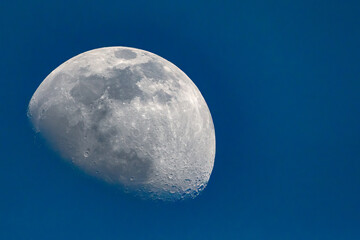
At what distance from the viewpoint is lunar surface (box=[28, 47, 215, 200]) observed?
1680cm

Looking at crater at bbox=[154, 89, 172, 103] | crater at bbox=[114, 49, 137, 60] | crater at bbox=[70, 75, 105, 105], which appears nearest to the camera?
crater at bbox=[70, 75, 105, 105]

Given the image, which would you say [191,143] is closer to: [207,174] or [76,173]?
[207,174]

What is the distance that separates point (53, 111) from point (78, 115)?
48.3 inches

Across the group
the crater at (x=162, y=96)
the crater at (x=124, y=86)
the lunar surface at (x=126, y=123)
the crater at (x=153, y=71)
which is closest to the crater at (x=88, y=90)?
the lunar surface at (x=126, y=123)

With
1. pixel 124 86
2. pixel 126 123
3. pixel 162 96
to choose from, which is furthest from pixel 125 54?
pixel 126 123

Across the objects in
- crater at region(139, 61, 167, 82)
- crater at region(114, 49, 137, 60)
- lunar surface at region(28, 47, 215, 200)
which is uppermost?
crater at region(114, 49, 137, 60)

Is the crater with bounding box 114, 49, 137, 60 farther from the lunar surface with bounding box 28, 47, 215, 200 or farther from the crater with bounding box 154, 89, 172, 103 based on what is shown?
the crater with bounding box 154, 89, 172, 103

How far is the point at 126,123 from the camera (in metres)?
16.8

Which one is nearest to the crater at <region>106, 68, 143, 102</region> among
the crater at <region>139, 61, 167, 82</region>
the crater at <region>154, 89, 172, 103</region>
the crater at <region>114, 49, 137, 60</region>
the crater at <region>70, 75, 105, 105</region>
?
the crater at <region>70, 75, 105, 105</region>

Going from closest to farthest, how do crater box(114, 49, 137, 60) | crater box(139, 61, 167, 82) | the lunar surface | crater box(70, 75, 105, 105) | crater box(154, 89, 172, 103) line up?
the lunar surface < crater box(70, 75, 105, 105) < crater box(154, 89, 172, 103) < crater box(139, 61, 167, 82) < crater box(114, 49, 137, 60)

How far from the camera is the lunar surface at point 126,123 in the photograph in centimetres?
1680

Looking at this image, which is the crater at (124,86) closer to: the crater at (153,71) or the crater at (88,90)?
the crater at (88,90)

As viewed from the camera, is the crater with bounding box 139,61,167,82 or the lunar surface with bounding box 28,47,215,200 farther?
the crater with bounding box 139,61,167,82

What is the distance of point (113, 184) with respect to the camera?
16906 mm
